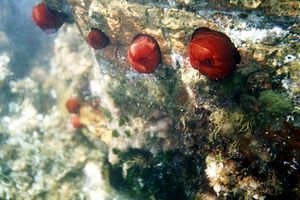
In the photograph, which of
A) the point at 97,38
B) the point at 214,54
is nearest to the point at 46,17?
the point at 97,38

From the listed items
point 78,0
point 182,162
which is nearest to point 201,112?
point 182,162

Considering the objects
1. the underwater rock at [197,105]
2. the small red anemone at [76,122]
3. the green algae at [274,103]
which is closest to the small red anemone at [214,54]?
the underwater rock at [197,105]

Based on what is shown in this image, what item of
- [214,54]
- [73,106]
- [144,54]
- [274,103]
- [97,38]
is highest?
[73,106]

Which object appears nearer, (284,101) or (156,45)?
(284,101)

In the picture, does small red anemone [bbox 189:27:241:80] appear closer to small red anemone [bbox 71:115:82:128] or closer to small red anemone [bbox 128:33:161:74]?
small red anemone [bbox 128:33:161:74]

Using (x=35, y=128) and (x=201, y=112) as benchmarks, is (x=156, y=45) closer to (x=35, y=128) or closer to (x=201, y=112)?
(x=201, y=112)

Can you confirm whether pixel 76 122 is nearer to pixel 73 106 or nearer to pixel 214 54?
pixel 73 106

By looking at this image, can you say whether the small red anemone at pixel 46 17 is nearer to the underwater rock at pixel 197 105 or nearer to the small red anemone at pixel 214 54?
the underwater rock at pixel 197 105
